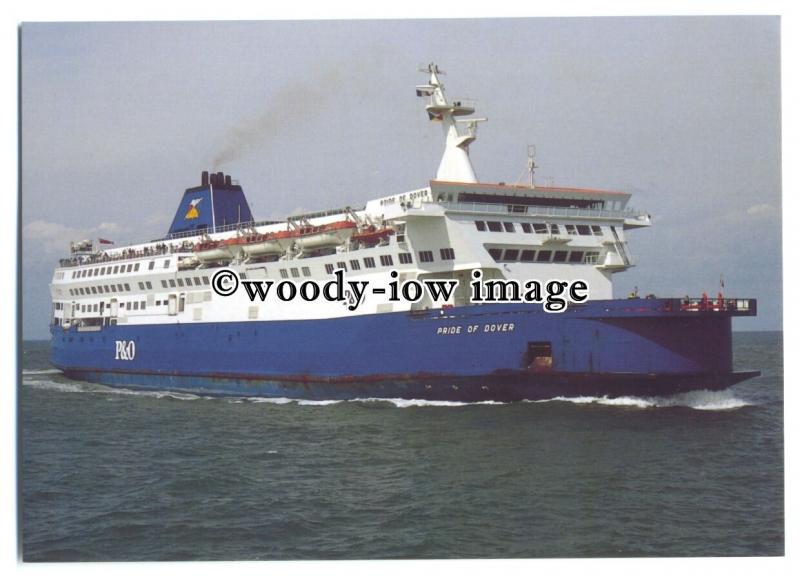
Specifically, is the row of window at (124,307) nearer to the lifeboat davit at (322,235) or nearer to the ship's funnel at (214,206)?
the ship's funnel at (214,206)

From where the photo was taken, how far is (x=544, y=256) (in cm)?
2083

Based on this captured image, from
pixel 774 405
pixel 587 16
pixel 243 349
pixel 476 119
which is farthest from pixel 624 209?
pixel 243 349

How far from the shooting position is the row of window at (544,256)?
20.3 meters

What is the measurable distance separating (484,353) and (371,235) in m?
4.75

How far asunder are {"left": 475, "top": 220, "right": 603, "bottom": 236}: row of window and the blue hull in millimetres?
2335

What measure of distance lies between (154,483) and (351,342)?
7.18 m

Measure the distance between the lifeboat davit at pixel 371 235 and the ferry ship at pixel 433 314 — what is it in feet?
0.13

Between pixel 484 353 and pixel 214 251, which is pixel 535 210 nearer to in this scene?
pixel 484 353

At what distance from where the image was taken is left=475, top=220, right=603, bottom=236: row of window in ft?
66.7

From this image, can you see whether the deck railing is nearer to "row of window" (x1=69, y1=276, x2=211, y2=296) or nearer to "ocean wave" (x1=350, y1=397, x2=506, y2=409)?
"ocean wave" (x1=350, y1=397, x2=506, y2=409)

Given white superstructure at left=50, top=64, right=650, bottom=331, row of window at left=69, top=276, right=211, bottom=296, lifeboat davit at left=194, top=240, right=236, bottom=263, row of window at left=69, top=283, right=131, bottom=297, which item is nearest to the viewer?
white superstructure at left=50, top=64, right=650, bottom=331

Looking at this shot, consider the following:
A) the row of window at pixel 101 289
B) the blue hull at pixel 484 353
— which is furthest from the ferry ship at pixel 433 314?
the row of window at pixel 101 289

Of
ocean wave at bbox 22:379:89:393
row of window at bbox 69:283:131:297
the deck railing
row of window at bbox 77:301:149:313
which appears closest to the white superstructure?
the deck railing

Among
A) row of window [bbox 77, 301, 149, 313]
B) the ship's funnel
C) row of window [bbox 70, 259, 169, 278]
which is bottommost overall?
row of window [bbox 77, 301, 149, 313]
